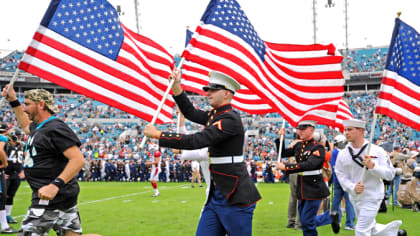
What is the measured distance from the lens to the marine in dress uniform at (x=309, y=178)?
615 centimetres

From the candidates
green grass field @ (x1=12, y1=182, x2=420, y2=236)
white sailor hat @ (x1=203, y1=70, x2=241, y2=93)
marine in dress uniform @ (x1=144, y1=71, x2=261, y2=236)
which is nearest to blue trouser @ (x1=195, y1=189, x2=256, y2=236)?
marine in dress uniform @ (x1=144, y1=71, x2=261, y2=236)

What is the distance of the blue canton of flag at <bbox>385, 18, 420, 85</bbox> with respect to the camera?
6.23 metres

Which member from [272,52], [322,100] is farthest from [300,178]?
[272,52]

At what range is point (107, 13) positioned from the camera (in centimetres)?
565

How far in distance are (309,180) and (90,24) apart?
4089 millimetres

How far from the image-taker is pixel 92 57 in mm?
5473

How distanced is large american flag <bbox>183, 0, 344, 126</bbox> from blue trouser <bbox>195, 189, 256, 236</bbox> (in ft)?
8.69

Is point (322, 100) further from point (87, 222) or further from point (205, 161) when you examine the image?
point (87, 222)

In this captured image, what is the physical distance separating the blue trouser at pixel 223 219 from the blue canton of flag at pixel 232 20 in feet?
10.4

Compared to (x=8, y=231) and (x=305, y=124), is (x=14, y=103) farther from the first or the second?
(x=305, y=124)

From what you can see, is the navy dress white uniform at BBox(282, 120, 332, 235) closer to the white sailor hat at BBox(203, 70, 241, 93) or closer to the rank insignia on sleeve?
the white sailor hat at BBox(203, 70, 241, 93)

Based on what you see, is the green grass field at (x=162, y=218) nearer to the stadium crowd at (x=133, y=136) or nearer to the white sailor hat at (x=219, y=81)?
the white sailor hat at (x=219, y=81)

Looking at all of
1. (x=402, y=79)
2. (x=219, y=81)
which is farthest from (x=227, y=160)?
(x=402, y=79)

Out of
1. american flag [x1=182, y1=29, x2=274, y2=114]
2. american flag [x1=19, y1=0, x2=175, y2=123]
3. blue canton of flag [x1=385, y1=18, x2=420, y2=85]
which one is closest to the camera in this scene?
american flag [x1=19, y1=0, x2=175, y2=123]
